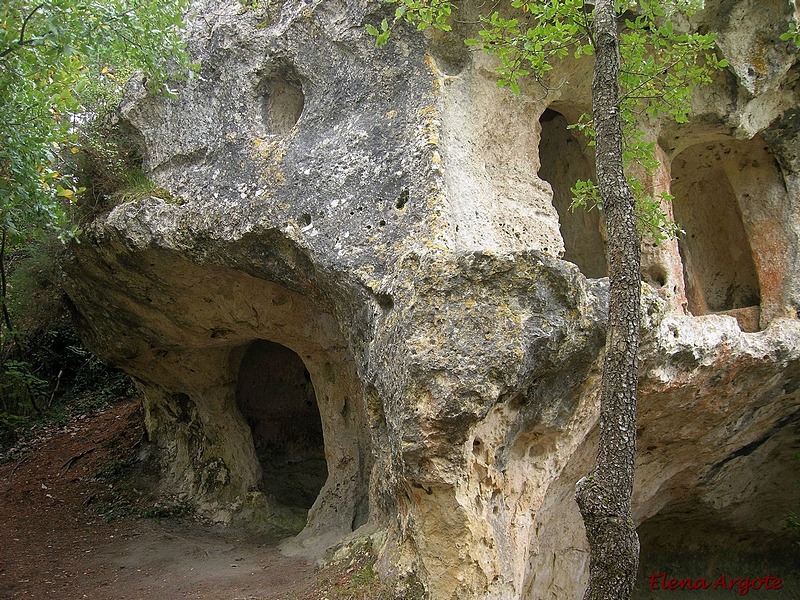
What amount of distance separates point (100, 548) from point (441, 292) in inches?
181

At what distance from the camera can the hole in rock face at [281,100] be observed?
6.00 meters

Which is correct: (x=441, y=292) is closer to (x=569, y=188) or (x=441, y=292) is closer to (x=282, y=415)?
(x=569, y=188)

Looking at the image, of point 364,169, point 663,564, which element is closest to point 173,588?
point 364,169

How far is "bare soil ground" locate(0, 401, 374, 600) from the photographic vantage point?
5.31 metres

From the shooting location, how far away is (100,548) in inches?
257

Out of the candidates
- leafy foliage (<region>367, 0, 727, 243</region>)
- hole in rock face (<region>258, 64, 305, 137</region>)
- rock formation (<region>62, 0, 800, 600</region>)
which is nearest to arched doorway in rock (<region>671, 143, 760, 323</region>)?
rock formation (<region>62, 0, 800, 600</region>)

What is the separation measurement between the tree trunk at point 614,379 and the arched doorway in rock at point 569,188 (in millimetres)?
3468

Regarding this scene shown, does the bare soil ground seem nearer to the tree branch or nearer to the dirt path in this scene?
the dirt path

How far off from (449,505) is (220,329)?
12.3 feet

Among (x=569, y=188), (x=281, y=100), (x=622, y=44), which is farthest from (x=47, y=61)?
(x=569, y=188)

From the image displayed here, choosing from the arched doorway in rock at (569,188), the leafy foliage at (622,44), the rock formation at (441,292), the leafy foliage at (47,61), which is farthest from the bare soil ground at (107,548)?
the arched doorway in rock at (569,188)

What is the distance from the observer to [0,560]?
6062 mm

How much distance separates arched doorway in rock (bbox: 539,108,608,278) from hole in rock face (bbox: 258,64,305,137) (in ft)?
8.23

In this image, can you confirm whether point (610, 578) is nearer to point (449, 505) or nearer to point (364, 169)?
point (449, 505)
